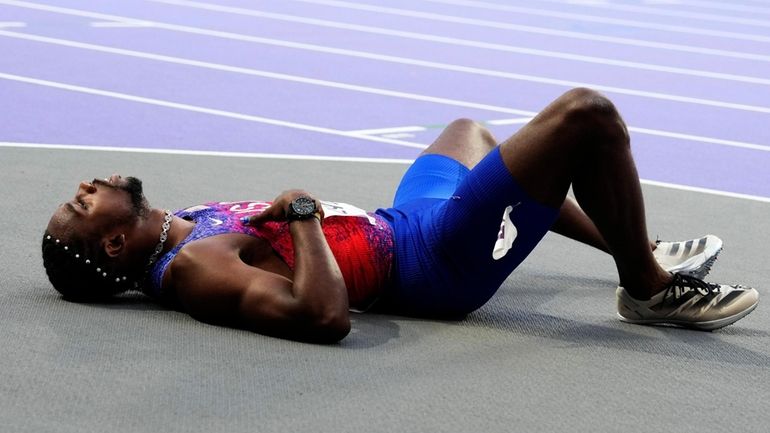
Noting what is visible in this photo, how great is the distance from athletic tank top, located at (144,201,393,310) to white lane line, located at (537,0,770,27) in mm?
10668

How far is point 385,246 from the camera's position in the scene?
150 inches

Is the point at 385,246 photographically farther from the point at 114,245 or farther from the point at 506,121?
the point at 506,121

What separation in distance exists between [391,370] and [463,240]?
0.48 metres

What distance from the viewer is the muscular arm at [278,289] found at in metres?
3.47

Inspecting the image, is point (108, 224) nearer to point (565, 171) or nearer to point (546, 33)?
point (565, 171)

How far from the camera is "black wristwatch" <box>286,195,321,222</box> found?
3570mm

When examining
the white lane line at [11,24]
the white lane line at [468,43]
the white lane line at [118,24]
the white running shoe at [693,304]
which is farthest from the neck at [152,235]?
the white lane line at [118,24]

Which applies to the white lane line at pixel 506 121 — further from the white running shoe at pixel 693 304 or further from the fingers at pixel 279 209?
the fingers at pixel 279 209

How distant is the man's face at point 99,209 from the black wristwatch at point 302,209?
0.45 meters

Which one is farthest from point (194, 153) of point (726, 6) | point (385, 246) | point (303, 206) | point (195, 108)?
point (726, 6)

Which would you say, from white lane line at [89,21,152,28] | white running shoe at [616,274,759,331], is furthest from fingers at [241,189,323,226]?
white lane line at [89,21,152,28]

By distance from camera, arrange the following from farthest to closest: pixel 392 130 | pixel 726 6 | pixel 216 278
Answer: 1. pixel 726 6
2. pixel 392 130
3. pixel 216 278

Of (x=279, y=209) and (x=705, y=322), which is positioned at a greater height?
(x=279, y=209)

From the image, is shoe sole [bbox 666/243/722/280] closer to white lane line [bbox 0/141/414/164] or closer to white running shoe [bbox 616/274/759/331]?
white running shoe [bbox 616/274/759/331]
